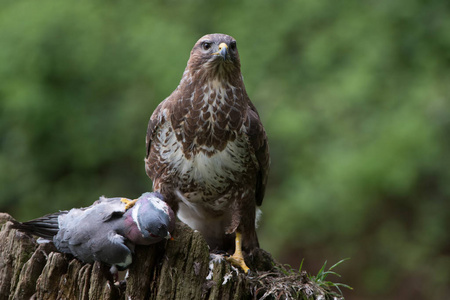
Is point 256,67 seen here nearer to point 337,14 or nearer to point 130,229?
point 337,14

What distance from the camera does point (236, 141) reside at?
12.3 ft

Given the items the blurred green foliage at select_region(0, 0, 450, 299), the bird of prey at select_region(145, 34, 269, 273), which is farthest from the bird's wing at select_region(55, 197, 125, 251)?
the blurred green foliage at select_region(0, 0, 450, 299)

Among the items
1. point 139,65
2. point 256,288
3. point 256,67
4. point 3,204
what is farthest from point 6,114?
point 256,288

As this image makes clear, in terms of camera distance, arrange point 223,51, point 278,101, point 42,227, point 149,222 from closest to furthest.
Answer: point 149,222
point 42,227
point 223,51
point 278,101

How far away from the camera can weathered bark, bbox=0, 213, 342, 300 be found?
9.57 ft

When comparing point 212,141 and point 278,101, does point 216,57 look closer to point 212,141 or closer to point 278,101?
point 212,141

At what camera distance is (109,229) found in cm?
294

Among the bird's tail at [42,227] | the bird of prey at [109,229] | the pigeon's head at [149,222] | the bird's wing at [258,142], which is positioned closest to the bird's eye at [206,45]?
the bird's wing at [258,142]

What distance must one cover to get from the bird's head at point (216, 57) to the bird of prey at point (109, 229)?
97 cm

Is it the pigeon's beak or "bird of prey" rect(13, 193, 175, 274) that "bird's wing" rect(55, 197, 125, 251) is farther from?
the pigeon's beak

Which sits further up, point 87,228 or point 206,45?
point 206,45

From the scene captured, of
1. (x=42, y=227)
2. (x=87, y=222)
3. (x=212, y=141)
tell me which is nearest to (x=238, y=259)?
(x=212, y=141)

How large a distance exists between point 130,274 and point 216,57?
142cm

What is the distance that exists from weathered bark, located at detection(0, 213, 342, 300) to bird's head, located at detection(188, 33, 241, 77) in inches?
45.5
